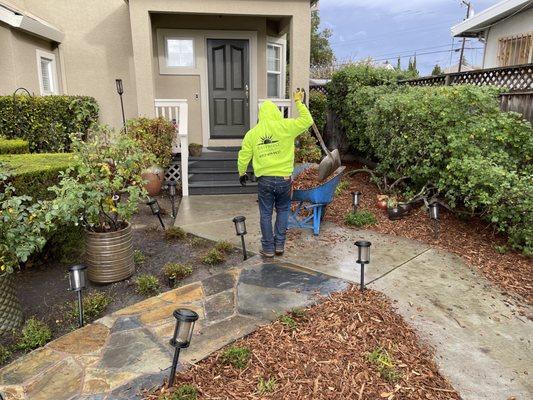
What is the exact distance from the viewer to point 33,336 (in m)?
3.10

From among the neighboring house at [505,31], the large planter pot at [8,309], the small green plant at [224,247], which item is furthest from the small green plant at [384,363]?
the neighboring house at [505,31]

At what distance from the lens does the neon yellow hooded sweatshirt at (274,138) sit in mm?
4227

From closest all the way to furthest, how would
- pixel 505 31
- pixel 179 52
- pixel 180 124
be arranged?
pixel 180 124 < pixel 179 52 < pixel 505 31

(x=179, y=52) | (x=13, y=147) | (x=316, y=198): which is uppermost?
(x=179, y=52)

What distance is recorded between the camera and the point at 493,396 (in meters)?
2.52

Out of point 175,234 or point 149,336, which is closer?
point 149,336

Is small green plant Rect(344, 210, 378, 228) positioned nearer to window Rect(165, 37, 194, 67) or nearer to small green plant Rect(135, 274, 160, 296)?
small green plant Rect(135, 274, 160, 296)

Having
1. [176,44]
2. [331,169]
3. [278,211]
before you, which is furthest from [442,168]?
[176,44]

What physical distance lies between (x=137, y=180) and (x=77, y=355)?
6.40ft

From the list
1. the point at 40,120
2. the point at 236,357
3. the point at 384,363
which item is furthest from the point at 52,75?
the point at 384,363

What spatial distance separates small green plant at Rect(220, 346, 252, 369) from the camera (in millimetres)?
2701

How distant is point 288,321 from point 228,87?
7582 millimetres

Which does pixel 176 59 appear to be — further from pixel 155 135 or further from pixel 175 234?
pixel 175 234

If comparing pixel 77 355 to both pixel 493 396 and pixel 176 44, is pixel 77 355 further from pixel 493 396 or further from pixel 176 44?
pixel 176 44
